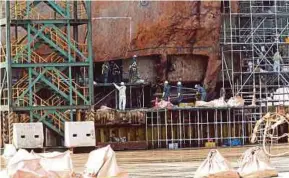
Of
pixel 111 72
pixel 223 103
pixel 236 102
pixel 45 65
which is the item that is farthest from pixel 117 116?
pixel 236 102

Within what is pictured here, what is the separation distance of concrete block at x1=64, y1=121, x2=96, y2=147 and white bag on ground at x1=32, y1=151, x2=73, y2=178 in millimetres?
15057

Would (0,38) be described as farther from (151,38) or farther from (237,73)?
(237,73)

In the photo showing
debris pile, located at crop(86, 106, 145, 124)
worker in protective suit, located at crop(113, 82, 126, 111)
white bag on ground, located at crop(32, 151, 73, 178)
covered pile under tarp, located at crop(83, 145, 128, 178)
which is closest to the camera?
white bag on ground, located at crop(32, 151, 73, 178)

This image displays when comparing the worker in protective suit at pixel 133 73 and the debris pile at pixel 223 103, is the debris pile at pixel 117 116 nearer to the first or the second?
the debris pile at pixel 223 103

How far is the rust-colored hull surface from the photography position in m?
38.9

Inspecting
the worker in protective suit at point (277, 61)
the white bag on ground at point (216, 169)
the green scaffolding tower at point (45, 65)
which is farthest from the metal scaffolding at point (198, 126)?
the white bag on ground at point (216, 169)

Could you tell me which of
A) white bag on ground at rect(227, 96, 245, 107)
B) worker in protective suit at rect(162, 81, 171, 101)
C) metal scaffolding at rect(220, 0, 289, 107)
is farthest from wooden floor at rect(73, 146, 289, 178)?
metal scaffolding at rect(220, 0, 289, 107)

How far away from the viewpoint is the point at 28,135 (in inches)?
1266

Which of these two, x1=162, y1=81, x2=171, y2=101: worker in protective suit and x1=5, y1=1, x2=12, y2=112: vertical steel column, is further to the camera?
x1=162, y1=81, x2=171, y2=101: worker in protective suit

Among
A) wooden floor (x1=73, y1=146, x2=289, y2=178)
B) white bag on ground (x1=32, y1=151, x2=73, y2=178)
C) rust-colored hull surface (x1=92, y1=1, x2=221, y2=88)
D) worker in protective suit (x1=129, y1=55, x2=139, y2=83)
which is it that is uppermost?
rust-colored hull surface (x1=92, y1=1, x2=221, y2=88)

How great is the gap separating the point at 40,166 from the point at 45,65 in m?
16.8

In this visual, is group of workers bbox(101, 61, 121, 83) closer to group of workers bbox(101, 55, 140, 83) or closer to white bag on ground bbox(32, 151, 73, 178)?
group of workers bbox(101, 55, 140, 83)

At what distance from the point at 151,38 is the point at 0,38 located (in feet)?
24.7

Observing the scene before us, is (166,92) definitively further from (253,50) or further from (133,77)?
(253,50)
